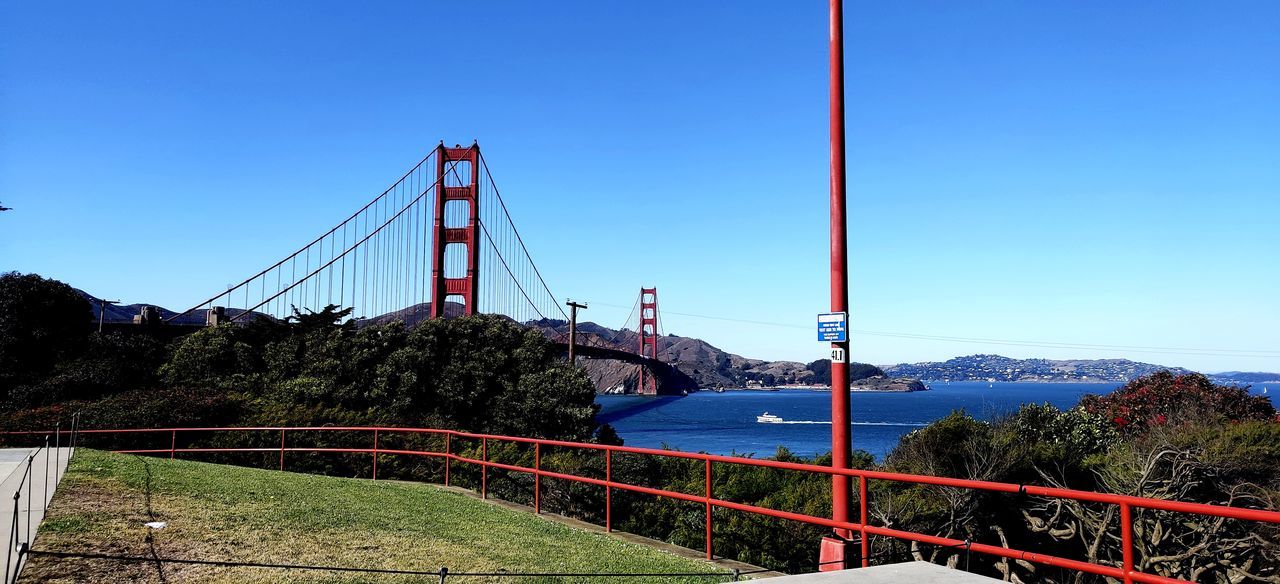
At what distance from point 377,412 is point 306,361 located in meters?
5.96

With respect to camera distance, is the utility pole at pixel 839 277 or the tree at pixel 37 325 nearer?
the utility pole at pixel 839 277

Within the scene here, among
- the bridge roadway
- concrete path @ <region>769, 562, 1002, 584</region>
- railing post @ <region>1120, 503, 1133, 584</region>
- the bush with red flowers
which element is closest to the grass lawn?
concrete path @ <region>769, 562, 1002, 584</region>

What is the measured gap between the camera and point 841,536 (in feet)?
25.5

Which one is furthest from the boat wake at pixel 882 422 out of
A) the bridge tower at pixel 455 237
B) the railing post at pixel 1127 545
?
the railing post at pixel 1127 545

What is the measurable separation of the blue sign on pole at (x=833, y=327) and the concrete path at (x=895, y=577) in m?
2.68

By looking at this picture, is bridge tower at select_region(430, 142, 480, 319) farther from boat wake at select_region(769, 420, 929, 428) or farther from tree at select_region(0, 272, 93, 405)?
boat wake at select_region(769, 420, 929, 428)

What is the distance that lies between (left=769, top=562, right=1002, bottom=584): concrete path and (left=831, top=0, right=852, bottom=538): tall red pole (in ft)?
6.27

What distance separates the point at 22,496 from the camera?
1010cm

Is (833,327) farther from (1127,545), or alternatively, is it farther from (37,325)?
(37,325)

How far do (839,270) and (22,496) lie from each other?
380 inches

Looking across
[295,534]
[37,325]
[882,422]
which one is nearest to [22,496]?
[295,534]

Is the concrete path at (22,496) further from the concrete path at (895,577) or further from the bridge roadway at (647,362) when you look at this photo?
the bridge roadway at (647,362)

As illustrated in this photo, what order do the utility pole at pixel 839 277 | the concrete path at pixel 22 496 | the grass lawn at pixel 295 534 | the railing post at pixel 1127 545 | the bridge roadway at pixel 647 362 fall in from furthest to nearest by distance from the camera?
1. the bridge roadway at pixel 647 362
2. the utility pole at pixel 839 277
3. the grass lawn at pixel 295 534
4. the concrete path at pixel 22 496
5. the railing post at pixel 1127 545

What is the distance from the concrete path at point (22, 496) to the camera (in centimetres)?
695
